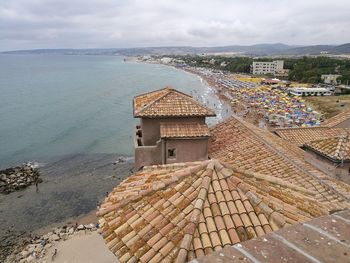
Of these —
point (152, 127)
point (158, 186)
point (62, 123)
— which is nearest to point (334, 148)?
point (152, 127)

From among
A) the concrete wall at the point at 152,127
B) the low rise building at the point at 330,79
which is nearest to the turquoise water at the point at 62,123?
the concrete wall at the point at 152,127

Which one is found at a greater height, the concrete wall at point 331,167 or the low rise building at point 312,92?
the concrete wall at point 331,167

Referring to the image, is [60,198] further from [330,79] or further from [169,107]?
[330,79]

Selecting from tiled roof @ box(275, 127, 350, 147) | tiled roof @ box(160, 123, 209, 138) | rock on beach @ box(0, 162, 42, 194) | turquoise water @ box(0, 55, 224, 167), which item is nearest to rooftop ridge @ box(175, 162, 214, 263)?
tiled roof @ box(160, 123, 209, 138)

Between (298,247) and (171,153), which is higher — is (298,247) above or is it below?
above

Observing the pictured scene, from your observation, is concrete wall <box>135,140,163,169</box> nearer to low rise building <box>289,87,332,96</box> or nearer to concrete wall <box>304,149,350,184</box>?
concrete wall <box>304,149,350,184</box>

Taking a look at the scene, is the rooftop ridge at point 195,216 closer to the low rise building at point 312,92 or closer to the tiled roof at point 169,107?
the tiled roof at point 169,107
